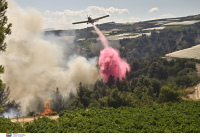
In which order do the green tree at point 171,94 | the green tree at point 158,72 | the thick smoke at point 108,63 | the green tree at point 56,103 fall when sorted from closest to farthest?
the green tree at point 171,94
the green tree at point 56,103
the thick smoke at point 108,63
the green tree at point 158,72

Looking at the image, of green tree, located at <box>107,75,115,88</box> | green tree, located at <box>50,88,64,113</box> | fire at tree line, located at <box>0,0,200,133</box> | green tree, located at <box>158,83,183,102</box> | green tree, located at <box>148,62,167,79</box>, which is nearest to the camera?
fire at tree line, located at <box>0,0,200,133</box>

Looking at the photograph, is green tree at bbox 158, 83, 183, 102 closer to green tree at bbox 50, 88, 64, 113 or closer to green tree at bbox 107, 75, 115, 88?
green tree at bbox 50, 88, 64, 113

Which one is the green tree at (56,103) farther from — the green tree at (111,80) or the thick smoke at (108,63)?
the thick smoke at (108,63)

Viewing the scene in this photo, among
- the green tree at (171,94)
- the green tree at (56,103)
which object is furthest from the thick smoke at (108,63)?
the green tree at (171,94)

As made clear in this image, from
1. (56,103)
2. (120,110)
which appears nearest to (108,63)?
(56,103)

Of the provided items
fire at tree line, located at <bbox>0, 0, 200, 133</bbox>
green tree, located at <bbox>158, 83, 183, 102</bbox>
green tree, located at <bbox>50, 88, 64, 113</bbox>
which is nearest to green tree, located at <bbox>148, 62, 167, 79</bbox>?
fire at tree line, located at <bbox>0, 0, 200, 133</bbox>

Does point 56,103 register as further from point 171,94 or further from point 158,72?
point 158,72

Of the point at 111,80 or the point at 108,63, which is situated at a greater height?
the point at 108,63

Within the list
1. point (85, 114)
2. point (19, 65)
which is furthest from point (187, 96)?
point (19, 65)

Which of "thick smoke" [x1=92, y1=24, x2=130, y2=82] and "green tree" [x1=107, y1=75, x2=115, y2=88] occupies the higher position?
"thick smoke" [x1=92, y1=24, x2=130, y2=82]

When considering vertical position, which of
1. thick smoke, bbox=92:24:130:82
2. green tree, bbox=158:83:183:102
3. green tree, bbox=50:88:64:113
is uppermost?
thick smoke, bbox=92:24:130:82

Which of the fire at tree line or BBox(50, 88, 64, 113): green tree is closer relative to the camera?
the fire at tree line

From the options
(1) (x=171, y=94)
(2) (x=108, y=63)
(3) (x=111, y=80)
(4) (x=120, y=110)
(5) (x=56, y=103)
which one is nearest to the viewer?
(4) (x=120, y=110)

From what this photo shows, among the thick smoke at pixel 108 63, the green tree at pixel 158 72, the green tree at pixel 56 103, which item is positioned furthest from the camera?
the green tree at pixel 158 72
